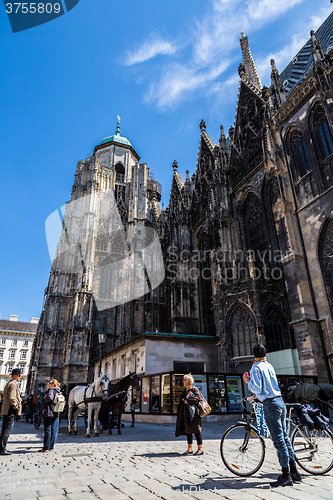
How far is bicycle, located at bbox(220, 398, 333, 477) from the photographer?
434cm

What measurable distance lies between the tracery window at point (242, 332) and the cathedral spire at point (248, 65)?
20641 mm

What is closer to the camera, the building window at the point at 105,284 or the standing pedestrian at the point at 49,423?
the standing pedestrian at the point at 49,423

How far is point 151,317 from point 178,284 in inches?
229

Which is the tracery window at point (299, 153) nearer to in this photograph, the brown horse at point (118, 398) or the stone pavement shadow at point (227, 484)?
the brown horse at point (118, 398)

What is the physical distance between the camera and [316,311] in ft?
50.8

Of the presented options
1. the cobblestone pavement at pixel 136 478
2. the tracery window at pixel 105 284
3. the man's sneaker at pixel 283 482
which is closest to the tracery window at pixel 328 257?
the cobblestone pavement at pixel 136 478

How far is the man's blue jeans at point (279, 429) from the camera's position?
12.7 ft

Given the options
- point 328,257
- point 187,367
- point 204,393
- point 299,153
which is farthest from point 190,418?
point 299,153

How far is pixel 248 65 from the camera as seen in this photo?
99.1 ft

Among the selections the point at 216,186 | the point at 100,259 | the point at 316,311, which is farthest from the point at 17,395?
the point at 100,259

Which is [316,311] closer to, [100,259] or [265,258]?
[265,258]

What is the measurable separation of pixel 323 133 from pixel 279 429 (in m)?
16.9

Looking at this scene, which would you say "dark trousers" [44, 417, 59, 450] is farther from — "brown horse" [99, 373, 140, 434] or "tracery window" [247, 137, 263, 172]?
"tracery window" [247, 137, 263, 172]

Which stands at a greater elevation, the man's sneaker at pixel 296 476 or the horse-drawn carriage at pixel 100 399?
the horse-drawn carriage at pixel 100 399
